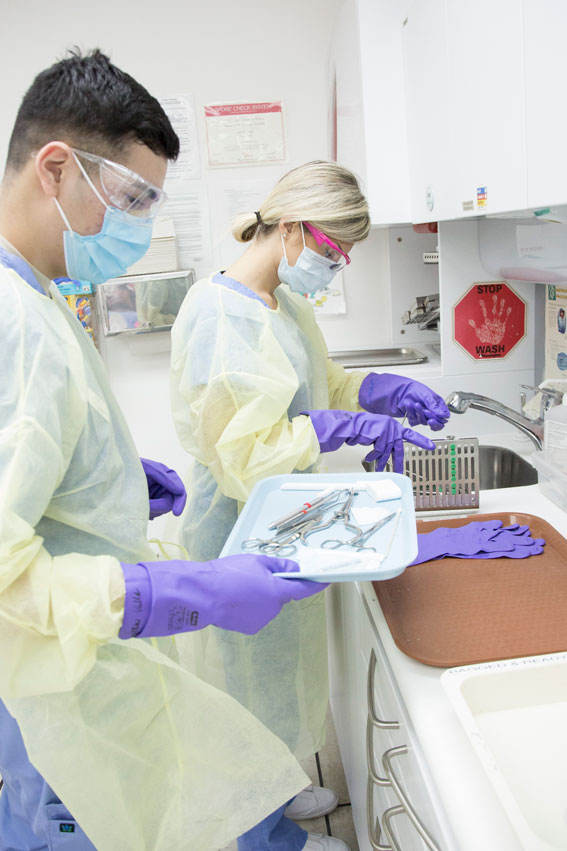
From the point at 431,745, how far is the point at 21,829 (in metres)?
0.69

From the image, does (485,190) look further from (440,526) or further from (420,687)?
(420,687)

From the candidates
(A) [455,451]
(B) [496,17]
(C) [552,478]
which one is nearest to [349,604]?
(A) [455,451]

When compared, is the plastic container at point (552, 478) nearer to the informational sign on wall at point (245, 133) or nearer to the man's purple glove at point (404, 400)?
the man's purple glove at point (404, 400)

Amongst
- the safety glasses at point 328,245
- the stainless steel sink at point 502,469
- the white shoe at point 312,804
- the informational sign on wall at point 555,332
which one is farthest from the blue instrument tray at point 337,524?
the white shoe at point 312,804

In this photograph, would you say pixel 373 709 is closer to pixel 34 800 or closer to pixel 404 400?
pixel 34 800

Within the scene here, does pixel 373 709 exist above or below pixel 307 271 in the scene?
below

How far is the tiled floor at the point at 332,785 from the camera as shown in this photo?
5.44 ft

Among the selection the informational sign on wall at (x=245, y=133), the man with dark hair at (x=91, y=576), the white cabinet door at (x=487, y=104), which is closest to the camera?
the man with dark hair at (x=91, y=576)

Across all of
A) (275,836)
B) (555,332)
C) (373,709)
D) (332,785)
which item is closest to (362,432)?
(373,709)

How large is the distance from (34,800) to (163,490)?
560mm

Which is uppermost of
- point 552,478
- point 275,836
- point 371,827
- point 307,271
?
point 307,271

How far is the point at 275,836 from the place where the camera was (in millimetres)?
1499

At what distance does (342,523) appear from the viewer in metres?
1.06

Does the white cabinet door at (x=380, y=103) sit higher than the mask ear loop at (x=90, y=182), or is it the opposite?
the white cabinet door at (x=380, y=103)
